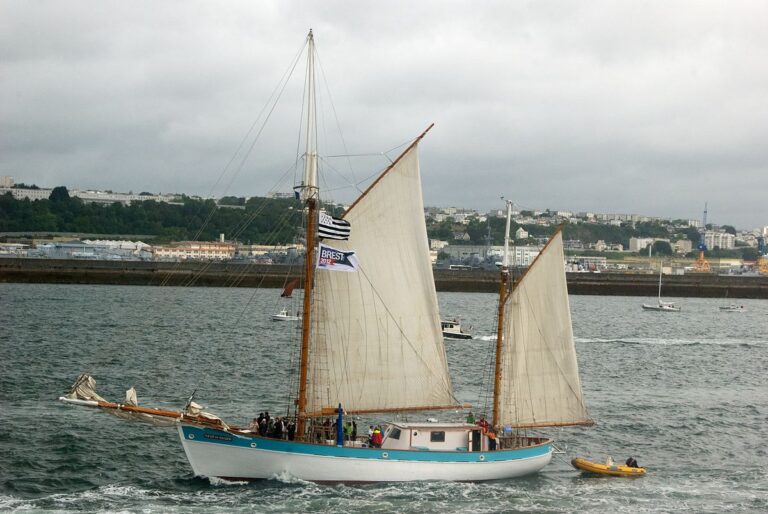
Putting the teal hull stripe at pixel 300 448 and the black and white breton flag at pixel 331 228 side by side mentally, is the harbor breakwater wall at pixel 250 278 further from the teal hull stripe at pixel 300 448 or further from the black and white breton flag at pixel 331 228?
the teal hull stripe at pixel 300 448

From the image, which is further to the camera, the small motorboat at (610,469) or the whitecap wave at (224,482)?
the small motorboat at (610,469)

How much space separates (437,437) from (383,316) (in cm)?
514

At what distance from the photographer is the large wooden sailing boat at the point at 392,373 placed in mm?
36938

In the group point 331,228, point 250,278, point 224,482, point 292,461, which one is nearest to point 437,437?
point 292,461

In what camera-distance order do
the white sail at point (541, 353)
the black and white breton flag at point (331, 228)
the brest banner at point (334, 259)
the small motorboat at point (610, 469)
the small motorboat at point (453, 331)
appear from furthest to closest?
the small motorboat at point (453, 331) → the white sail at point (541, 353) → the small motorboat at point (610, 469) → the brest banner at point (334, 259) → the black and white breton flag at point (331, 228)

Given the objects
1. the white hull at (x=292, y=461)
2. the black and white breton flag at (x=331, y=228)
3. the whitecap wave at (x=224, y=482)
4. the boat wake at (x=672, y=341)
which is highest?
the black and white breton flag at (x=331, y=228)

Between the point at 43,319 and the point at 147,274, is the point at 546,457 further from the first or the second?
the point at 147,274

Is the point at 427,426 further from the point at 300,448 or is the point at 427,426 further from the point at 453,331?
the point at 453,331

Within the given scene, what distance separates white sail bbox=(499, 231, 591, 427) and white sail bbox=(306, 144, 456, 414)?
3176 mm

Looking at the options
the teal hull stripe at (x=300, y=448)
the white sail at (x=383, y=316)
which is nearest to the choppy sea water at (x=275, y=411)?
the teal hull stripe at (x=300, y=448)

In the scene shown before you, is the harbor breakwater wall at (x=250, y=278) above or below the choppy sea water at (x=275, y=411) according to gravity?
above

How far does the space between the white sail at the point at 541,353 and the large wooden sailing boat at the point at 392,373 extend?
41 mm

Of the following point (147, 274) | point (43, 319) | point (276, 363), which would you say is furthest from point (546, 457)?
point (147, 274)

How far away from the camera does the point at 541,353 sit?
139 ft
